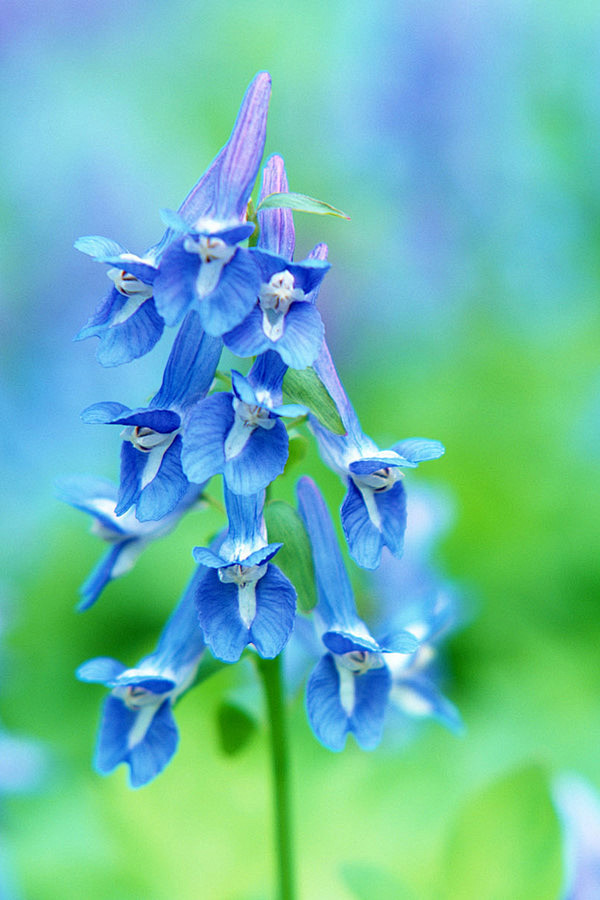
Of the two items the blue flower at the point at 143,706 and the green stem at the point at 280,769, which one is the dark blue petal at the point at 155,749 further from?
the green stem at the point at 280,769

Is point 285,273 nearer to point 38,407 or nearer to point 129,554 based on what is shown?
point 129,554

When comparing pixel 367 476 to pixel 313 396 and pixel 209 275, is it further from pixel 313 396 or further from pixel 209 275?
pixel 209 275

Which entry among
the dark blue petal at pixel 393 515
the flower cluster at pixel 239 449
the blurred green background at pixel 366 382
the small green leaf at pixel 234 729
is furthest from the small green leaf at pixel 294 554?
the blurred green background at pixel 366 382

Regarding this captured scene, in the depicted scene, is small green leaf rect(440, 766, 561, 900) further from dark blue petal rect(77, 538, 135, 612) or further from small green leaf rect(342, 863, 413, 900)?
dark blue petal rect(77, 538, 135, 612)

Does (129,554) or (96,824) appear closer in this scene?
(129,554)

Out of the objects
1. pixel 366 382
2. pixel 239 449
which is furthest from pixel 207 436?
pixel 366 382

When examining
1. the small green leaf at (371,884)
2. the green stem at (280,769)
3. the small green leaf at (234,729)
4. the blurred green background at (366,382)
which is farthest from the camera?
the blurred green background at (366,382)

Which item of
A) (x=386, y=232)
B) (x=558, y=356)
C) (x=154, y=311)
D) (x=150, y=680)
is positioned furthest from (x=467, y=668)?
(x=386, y=232)
